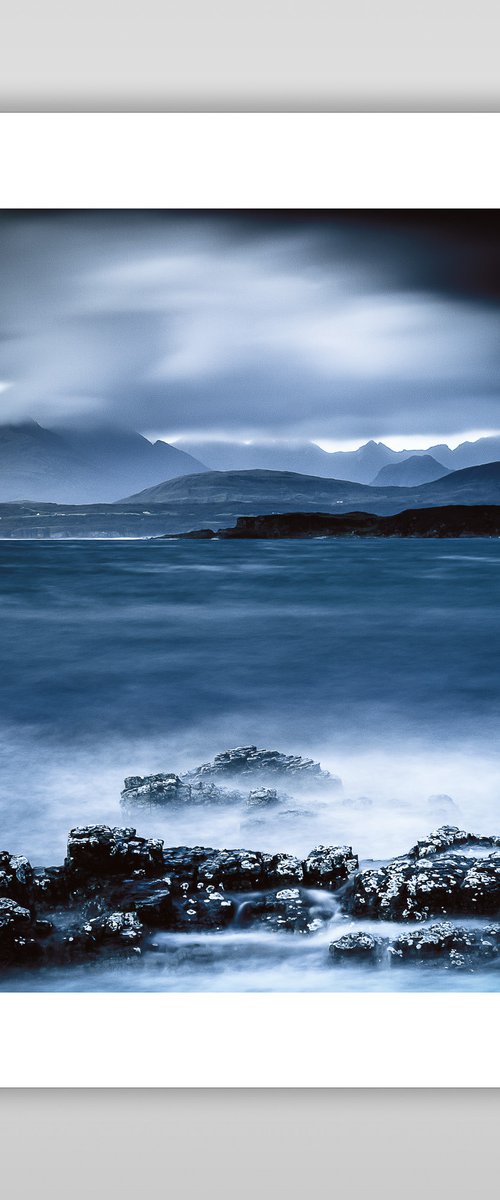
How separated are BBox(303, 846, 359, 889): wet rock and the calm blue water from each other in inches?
1.8

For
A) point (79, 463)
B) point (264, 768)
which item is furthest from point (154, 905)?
point (79, 463)

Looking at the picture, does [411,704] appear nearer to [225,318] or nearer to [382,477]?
[382,477]

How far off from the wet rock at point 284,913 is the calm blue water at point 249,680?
150mm

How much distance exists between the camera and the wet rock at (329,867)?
6.77 ft

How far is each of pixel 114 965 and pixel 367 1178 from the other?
715mm

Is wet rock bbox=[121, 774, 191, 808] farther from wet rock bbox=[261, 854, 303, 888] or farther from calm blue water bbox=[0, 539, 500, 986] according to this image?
wet rock bbox=[261, 854, 303, 888]

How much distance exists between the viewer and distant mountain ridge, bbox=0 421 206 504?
7.11 ft

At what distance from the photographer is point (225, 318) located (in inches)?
85.9
